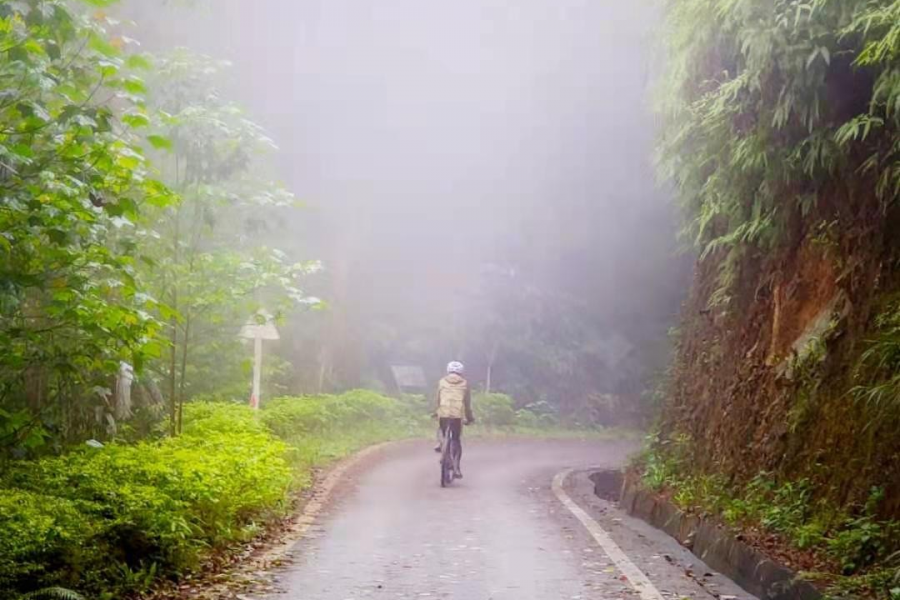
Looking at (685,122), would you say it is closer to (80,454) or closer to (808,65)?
(808,65)

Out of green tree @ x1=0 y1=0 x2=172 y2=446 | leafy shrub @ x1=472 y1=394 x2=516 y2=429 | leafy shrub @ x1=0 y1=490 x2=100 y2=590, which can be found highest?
green tree @ x1=0 y1=0 x2=172 y2=446

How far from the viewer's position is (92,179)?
6414 millimetres

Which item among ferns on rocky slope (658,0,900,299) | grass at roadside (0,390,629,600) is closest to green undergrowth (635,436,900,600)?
ferns on rocky slope (658,0,900,299)

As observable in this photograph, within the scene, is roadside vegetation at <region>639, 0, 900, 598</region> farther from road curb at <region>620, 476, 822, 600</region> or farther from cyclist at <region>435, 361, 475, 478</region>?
cyclist at <region>435, 361, 475, 478</region>

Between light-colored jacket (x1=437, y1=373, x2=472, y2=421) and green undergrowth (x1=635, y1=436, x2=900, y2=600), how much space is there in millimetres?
4392

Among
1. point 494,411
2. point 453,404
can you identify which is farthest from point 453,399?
point 494,411

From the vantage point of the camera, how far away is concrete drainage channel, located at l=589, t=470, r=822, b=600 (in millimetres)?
7133

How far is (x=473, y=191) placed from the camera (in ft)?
149

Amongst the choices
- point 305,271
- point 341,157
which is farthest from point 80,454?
point 341,157

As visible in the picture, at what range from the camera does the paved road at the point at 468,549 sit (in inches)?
303

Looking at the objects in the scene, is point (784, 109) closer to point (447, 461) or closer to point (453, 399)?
point (453, 399)

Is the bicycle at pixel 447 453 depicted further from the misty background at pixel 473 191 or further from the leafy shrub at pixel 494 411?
the leafy shrub at pixel 494 411

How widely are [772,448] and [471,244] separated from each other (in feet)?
118

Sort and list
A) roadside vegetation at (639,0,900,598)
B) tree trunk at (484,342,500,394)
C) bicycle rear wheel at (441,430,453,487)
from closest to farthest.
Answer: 1. roadside vegetation at (639,0,900,598)
2. bicycle rear wheel at (441,430,453,487)
3. tree trunk at (484,342,500,394)
